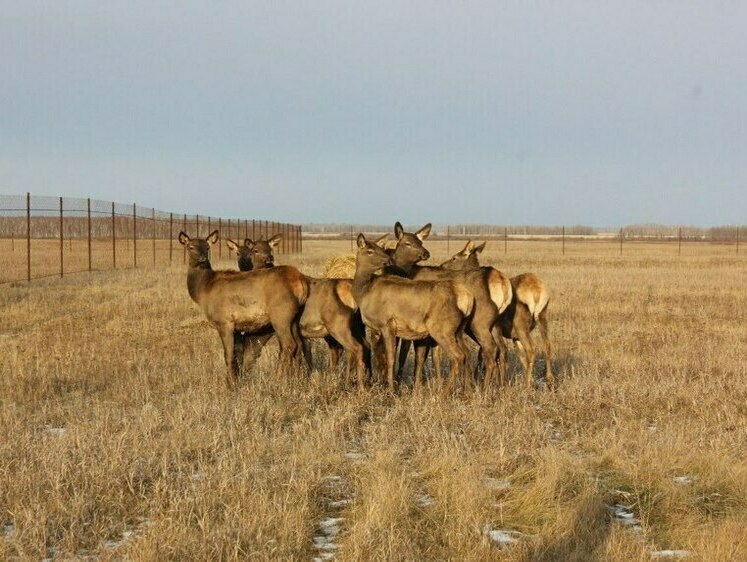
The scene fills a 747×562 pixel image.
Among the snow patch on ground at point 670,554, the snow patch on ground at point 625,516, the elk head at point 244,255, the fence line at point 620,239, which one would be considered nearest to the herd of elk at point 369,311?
the elk head at point 244,255

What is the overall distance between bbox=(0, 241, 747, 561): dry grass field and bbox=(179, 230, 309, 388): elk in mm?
547

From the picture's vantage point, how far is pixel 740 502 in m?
6.32

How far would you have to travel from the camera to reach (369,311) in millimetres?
10188

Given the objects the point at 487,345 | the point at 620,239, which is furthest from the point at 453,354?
the point at 620,239

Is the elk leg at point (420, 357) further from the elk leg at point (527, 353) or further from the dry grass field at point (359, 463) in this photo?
the elk leg at point (527, 353)

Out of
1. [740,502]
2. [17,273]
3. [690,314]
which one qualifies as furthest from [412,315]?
[17,273]

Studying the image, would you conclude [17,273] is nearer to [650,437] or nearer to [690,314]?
[690,314]

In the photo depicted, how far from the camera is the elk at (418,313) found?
32.2 feet

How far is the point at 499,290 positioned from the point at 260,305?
10.1ft

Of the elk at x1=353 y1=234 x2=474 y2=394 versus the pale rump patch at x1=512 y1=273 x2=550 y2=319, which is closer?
the elk at x1=353 y1=234 x2=474 y2=394

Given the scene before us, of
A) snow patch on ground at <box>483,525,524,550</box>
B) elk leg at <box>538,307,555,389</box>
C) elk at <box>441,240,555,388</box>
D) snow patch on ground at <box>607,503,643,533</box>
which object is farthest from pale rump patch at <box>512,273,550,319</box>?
snow patch on ground at <box>483,525,524,550</box>

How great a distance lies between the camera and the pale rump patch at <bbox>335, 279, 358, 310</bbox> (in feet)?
35.2

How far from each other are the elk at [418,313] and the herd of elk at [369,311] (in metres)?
0.01

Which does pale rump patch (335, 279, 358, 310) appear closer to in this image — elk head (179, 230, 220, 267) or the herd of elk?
the herd of elk
